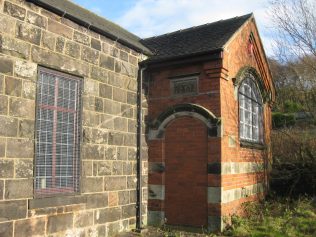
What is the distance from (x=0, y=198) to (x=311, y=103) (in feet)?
38.8

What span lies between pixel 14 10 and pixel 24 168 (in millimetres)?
2717

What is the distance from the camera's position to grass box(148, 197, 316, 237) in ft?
28.5

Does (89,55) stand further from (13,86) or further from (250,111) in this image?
(250,111)

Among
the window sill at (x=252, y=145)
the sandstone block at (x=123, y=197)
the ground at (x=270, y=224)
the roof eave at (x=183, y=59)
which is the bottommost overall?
the ground at (x=270, y=224)

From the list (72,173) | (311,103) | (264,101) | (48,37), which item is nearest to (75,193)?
(72,173)

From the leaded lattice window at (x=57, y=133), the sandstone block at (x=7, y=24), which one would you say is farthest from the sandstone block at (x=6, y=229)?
the sandstone block at (x=7, y=24)

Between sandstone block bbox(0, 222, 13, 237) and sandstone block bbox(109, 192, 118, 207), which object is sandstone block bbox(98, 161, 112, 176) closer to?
sandstone block bbox(109, 192, 118, 207)

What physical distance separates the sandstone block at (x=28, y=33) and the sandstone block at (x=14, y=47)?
0.37 feet

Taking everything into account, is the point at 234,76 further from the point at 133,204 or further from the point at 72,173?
the point at 72,173

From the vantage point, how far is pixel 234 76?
1015cm

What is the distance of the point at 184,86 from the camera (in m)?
9.75

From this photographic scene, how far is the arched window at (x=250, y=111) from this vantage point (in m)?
10.8

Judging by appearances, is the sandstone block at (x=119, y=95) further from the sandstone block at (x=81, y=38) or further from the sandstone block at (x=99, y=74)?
the sandstone block at (x=81, y=38)

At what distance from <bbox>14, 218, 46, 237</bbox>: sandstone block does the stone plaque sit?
460 cm
